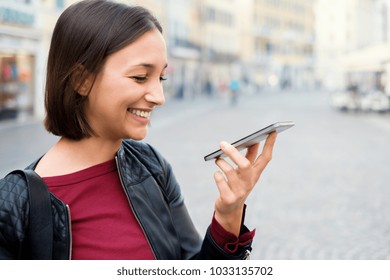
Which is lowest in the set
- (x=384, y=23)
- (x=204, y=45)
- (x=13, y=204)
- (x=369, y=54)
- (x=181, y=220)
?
(x=204, y=45)

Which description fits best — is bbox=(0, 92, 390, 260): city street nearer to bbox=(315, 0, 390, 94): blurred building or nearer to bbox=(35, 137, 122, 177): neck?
bbox=(35, 137, 122, 177): neck

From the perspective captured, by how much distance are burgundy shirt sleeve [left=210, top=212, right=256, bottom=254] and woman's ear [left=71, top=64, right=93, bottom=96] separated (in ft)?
1.04

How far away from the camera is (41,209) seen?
1.06 meters

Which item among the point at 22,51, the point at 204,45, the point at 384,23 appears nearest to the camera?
the point at 22,51

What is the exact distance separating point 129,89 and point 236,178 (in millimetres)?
232

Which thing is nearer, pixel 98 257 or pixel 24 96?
pixel 98 257

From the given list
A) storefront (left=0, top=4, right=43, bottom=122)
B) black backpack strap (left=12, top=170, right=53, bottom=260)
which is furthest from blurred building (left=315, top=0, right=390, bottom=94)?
black backpack strap (left=12, top=170, right=53, bottom=260)

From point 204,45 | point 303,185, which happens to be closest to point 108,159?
point 303,185

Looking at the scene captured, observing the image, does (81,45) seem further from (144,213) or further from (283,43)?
(283,43)

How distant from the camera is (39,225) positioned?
106 cm

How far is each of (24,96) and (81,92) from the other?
51.4ft
